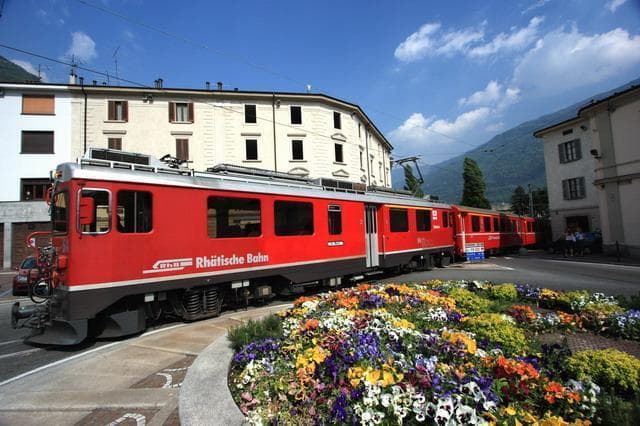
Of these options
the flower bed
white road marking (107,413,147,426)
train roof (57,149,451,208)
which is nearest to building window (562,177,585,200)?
train roof (57,149,451,208)

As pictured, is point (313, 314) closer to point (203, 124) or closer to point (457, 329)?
point (457, 329)

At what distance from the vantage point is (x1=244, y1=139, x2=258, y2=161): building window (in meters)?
26.4

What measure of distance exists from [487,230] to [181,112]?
25199 millimetres

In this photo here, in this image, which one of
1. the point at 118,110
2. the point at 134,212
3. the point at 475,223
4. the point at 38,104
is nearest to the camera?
the point at 134,212

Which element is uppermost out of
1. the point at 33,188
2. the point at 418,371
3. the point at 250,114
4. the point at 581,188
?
the point at 250,114

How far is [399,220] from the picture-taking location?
13375 mm

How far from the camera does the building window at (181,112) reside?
25.4 metres

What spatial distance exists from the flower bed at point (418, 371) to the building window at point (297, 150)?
22.8m

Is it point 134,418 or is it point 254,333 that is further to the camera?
point 254,333

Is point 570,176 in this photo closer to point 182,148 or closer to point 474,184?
point 474,184

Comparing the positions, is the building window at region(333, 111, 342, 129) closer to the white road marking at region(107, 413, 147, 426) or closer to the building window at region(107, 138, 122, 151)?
the building window at region(107, 138, 122, 151)

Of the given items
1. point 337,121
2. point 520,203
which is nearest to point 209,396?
point 337,121

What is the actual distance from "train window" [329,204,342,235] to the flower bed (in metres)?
5.07

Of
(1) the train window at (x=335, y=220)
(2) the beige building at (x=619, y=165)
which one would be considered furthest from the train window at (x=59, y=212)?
(2) the beige building at (x=619, y=165)
